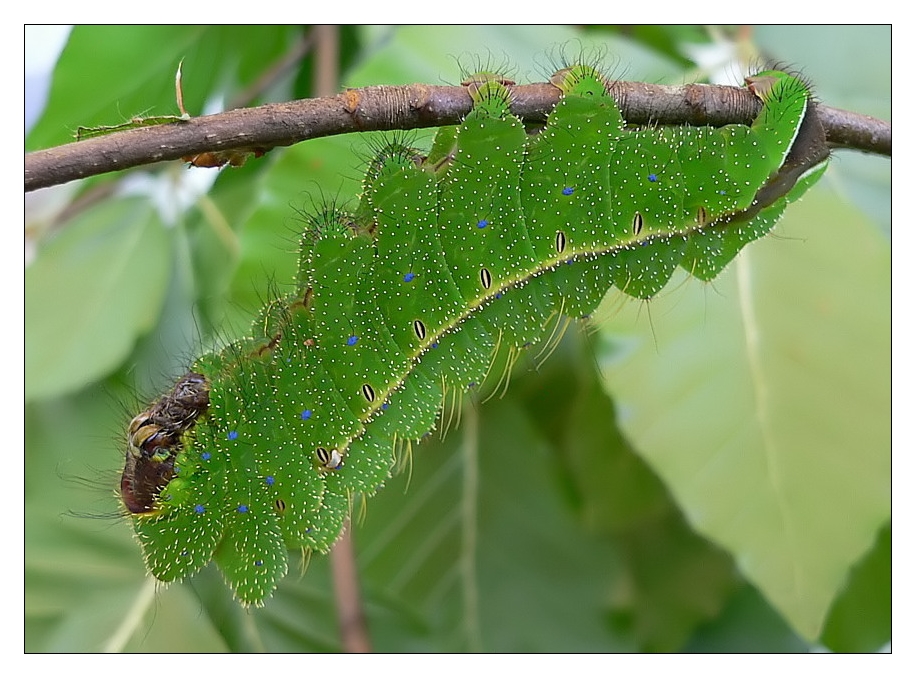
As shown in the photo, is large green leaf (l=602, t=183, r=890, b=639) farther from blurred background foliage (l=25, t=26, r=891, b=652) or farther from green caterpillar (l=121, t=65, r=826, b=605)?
green caterpillar (l=121, t=65, r=826, b=605)

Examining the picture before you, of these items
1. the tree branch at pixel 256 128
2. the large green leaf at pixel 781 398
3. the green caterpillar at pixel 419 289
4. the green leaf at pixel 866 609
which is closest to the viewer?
the tree branch at pixel 256 128

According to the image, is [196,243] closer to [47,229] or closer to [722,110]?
[47,229]

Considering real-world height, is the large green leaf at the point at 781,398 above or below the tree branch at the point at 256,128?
below

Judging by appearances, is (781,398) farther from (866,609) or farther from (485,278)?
(485,278)

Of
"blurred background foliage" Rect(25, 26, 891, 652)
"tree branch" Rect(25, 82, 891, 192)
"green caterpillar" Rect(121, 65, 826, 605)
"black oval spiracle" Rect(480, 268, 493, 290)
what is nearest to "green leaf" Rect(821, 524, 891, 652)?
"blurred background foliage" Rect(25, 26, 891, 652)

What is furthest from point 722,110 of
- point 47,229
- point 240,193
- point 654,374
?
point 47,229

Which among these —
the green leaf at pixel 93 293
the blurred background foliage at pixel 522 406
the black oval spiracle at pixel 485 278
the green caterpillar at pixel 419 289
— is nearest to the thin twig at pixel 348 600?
the blurred background foliage at pixel 522 406

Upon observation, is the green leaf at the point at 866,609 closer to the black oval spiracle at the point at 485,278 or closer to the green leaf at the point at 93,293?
the black oval spiracle at the point at 485,278

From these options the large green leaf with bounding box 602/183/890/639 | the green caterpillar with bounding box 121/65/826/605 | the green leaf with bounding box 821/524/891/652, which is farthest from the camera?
the green leaf with bounding box 821/524/891/652
